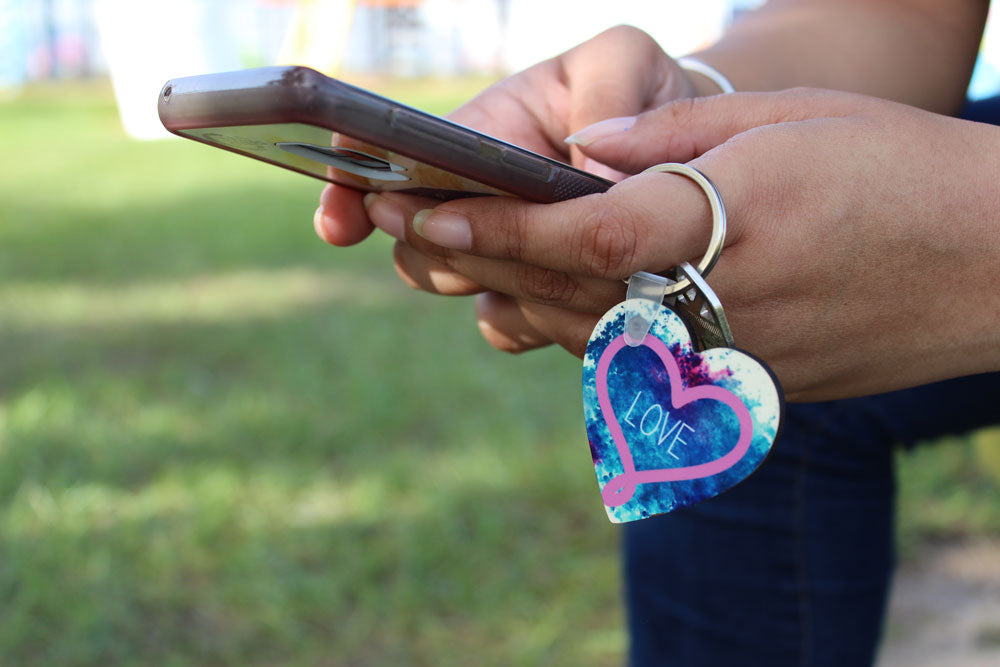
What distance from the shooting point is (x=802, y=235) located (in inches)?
23.6

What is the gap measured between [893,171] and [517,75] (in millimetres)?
382

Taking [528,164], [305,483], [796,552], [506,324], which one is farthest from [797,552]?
[305,483]

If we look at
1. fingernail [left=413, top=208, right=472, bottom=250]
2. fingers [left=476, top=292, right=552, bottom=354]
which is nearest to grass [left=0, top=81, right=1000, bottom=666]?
fingers [left=476, top=292, right=552, bottom=354]

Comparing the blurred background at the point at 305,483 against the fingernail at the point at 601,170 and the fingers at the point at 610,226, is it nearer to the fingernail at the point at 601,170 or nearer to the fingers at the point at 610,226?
the fingernail at the point at 601,170

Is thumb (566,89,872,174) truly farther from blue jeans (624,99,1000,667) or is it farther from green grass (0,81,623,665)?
green grass (0,81,623,665)

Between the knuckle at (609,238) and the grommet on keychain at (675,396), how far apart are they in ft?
0.08

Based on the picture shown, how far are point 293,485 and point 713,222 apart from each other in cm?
133

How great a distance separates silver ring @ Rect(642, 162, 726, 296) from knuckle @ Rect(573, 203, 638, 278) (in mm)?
38

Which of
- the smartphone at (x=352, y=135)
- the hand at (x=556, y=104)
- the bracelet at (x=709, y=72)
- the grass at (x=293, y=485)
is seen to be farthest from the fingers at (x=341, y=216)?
the grass at (x=293, y=485)

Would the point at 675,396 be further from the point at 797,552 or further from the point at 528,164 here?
the point at 797,552

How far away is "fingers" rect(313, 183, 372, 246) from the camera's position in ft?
2.46

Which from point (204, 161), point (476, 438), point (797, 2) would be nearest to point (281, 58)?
point (204, 161)

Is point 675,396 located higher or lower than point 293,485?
higher

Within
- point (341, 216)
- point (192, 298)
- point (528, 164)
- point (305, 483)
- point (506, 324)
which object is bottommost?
point (192, 298)
